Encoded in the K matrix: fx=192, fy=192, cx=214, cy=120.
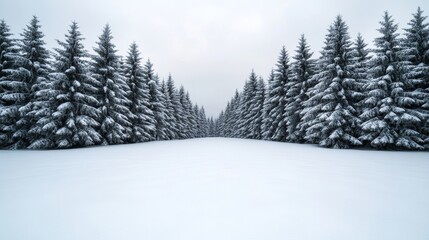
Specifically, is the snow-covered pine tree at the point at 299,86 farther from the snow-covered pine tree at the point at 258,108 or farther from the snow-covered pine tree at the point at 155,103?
the snow-covered pine tree at the point at 155,103

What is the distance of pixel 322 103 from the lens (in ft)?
49.7

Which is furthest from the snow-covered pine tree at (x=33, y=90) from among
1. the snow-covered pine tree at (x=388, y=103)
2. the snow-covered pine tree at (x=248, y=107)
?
the snow-covered pine tree at (x=248, y=107)

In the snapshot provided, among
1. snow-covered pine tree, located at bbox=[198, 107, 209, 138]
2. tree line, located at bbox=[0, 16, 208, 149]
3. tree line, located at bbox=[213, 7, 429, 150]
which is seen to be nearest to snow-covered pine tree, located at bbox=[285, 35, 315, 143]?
tree line, located at bbox=[213, 7, 429, 150]

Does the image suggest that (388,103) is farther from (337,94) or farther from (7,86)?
(7,86)

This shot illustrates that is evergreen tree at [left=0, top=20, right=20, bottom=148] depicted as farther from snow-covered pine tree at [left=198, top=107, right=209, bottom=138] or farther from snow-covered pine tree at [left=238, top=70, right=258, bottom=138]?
snow-covered pine tree at [left=198, top=107, right=209, bottom=138]

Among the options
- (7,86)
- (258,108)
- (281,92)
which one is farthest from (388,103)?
(7,86)

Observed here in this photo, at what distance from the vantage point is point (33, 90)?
14.5 m

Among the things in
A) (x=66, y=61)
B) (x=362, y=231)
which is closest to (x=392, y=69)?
(x=362, y=231)

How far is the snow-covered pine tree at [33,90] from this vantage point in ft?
43.3

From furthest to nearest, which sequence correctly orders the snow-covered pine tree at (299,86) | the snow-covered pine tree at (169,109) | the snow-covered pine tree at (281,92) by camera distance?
1. the snow-covered pine tree at (169,109)
2. the snow-covered pine tree at (281,92)
3. the snow-covered pine tree at (299,86)

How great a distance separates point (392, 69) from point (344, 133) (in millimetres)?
5156

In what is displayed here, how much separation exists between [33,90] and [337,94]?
2291cm

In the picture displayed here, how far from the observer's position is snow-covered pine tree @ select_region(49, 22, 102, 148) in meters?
13.1

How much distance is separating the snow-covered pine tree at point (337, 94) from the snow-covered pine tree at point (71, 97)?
17.0 metres
